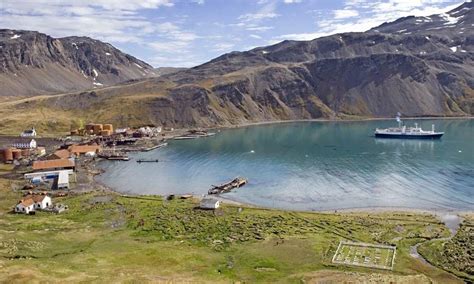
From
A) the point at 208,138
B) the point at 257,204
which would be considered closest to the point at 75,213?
the point at 257,204

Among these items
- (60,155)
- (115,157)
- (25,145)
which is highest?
(25,145)

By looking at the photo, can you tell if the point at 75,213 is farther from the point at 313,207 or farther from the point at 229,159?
the point at 229,159

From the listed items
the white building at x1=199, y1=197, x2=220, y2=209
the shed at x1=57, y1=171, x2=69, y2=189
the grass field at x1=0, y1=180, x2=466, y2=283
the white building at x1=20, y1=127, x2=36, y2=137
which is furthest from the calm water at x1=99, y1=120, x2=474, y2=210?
the white building at x1=20, y1=127, x2=36, y2=137

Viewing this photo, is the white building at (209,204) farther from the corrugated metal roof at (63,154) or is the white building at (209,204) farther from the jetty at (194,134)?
the jetty at (194,134)

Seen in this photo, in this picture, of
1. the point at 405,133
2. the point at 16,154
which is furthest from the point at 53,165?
the point at 405,133

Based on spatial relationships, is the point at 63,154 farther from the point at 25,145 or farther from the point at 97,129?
the point at 97,129

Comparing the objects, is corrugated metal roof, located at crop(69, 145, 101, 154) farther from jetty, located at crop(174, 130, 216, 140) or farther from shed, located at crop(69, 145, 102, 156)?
jetty, located at crop(174, 130, 216, 140)

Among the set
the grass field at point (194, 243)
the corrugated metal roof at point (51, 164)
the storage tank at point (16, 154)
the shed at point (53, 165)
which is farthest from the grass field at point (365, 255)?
the storage tank at point (16, 154)
